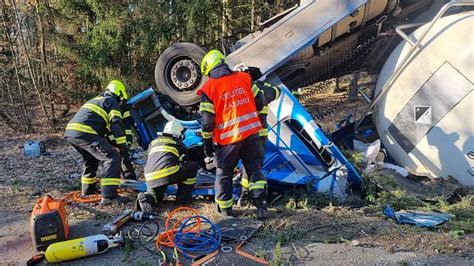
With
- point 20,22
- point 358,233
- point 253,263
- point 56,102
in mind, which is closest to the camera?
point 253,263

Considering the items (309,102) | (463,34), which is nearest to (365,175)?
(463,34)

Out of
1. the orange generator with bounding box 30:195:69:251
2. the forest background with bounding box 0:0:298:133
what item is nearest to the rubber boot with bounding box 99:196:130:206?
the orange generator with bounding box 30:195:69:251

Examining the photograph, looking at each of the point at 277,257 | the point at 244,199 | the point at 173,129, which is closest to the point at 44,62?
the point at 173,129

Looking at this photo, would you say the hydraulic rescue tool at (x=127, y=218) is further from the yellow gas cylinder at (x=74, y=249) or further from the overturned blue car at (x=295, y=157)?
the overturned blue car at (x=295, y=157)

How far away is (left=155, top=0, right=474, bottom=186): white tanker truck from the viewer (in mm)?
5160

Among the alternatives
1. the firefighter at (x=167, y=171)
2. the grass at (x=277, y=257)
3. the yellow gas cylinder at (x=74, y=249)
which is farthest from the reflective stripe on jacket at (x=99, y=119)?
the grass at (x=277, y=257)

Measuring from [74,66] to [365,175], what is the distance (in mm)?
8781

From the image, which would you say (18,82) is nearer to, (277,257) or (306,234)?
(306,234)

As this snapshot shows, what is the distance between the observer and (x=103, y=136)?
526cm

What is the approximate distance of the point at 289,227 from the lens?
400 cm

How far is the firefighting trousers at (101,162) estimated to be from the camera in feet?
16.1

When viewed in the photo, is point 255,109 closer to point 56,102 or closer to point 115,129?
point 115,129

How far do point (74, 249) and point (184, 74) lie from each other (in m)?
2.87

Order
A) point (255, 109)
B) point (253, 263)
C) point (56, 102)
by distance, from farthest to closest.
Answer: point (56, 102) < point (255, 109) < point (253, 263)
